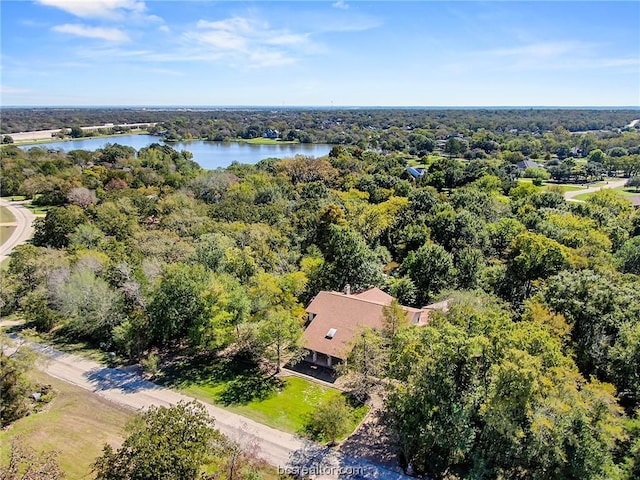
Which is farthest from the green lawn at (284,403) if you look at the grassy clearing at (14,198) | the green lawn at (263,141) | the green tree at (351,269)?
the green lawn at (263,141)

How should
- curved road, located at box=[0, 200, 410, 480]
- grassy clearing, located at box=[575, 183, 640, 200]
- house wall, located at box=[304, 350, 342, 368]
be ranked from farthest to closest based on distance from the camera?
grassy clearing, located at box=[575, 183, 640, 200] → house wall, located at box=[304, 350, 342, 368] → curved road, located at box=[0, 200, 410, 480]

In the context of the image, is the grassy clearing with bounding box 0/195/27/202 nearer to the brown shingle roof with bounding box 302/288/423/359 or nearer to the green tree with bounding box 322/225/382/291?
the green tree with bounding box 322/225/382/291

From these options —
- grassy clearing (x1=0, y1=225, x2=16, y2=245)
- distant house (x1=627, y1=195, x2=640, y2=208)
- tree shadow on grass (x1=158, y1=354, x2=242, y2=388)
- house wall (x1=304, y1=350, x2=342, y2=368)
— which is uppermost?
distant house (x1=627, y1=195, x2=640, y2=208)

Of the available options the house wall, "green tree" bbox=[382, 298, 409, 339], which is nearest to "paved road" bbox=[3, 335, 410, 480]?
the house wall

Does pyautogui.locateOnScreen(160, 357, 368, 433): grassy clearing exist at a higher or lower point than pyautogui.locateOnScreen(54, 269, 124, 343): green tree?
lower

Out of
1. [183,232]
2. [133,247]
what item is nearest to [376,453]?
[133,247]

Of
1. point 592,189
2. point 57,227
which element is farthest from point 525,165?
point 57,227

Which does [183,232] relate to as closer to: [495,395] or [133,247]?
[133,247]
